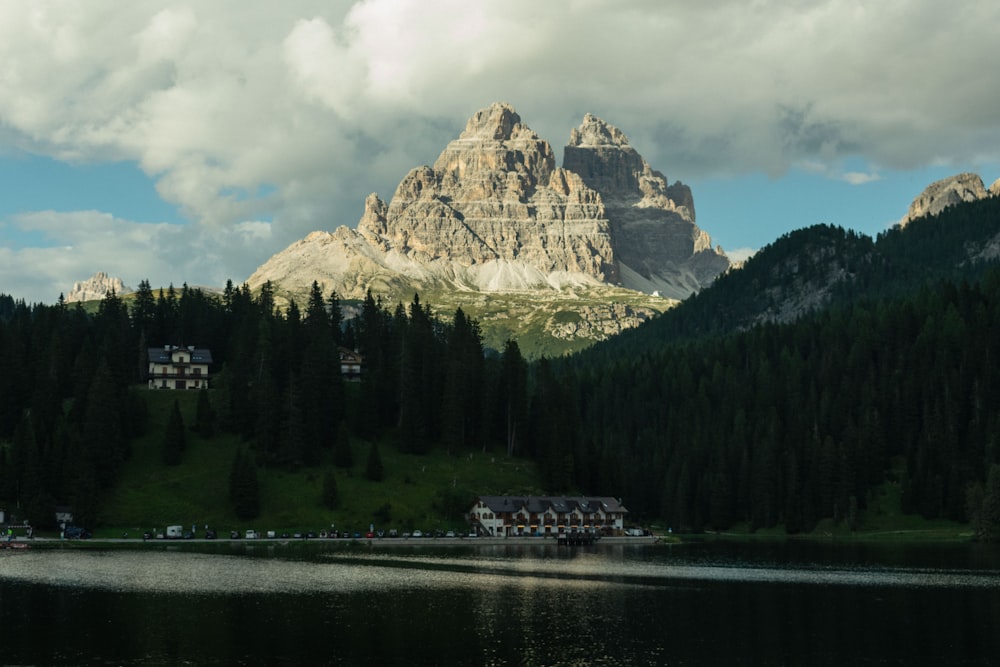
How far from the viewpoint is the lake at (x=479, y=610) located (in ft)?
252

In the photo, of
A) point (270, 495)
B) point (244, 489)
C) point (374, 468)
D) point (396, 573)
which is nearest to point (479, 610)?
point (396, 573)

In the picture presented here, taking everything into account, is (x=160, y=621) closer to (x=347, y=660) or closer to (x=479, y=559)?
(x=347, y=660)

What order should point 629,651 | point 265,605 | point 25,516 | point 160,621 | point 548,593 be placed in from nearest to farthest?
point 629,651, point 160,621, point 265,605, point 548,593, point 25,516

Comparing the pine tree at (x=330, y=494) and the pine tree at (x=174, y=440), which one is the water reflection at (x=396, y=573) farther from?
the pine tree at (x=174, y=440)

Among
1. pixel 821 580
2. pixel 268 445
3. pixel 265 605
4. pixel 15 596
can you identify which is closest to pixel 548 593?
pixel 265 605

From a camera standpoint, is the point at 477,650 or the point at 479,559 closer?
the point at 477,650

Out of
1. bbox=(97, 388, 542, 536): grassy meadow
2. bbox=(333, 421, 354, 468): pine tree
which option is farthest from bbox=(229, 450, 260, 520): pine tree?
bbox=(333, 421, 354, 468): pine tree

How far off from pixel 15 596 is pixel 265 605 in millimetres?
21757

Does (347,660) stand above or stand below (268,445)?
below

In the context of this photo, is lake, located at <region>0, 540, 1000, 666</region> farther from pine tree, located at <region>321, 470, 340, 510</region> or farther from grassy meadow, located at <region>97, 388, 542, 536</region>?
pine tree, located at <region>321, 470, 340, 510</region>

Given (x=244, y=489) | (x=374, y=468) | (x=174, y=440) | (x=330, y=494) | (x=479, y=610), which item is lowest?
(x=479, y=610)

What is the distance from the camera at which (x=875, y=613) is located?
99.4m

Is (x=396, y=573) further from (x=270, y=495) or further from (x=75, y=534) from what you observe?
(x=75, y=534)

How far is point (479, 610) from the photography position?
315 ft
